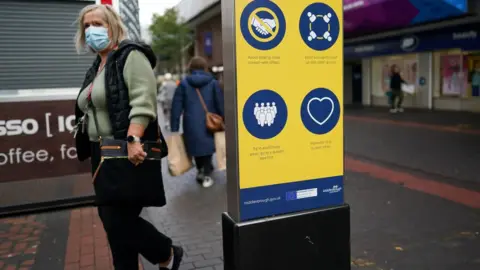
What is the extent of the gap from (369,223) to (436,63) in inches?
573

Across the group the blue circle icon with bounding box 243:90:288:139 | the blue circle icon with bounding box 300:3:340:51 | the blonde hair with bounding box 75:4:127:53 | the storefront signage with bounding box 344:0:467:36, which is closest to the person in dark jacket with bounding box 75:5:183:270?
the blonde hair with bounding box 75:4:127:53

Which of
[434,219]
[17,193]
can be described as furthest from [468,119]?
[17,193]

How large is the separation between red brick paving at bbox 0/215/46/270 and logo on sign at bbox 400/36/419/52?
14.9 metres

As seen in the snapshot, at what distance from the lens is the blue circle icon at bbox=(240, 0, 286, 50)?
2.29m

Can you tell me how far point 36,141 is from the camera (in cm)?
506

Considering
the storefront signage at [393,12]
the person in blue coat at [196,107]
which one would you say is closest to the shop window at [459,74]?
the storefront signage at [393,12]

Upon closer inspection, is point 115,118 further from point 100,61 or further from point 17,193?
point 17,193

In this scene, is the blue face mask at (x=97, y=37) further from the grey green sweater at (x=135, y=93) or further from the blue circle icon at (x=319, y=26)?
the blue circle icon at (x=319, y=26)

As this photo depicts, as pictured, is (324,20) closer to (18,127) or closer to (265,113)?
(265,113)

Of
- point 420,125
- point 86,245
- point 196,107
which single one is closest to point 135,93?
point 86,245

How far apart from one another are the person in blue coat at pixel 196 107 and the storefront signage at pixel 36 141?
1.44m

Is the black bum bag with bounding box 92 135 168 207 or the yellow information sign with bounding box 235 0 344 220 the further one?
the black bum bag with bounding box 92 135 168 207

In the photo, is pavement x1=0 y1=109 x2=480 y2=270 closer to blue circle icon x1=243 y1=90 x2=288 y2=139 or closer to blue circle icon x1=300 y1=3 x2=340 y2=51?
blue circle icon x1=243 y1=90 x2=288 y2=139

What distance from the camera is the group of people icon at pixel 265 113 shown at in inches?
94.4
